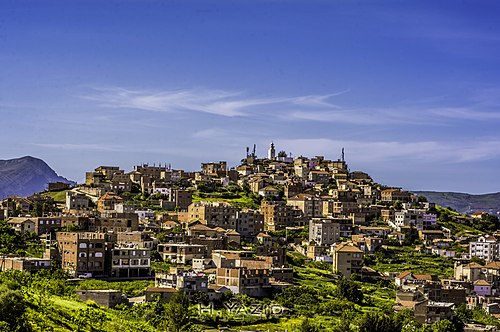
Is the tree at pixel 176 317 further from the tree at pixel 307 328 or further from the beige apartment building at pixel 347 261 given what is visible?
the beige apartment building at pixel 347 261

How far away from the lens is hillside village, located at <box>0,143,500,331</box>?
174ft

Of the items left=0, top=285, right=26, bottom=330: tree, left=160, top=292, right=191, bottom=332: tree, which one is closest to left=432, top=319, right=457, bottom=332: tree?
left=160, top=292, right=191, bottom=332: tree

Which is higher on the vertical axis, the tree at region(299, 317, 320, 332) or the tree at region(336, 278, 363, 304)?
the tree at region(336, 278, 363, 304)

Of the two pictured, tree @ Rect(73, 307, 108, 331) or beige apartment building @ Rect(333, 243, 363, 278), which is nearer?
tree @ Rect(73, 307, 108, 331)

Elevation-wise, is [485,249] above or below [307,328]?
above

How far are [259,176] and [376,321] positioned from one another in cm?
5870

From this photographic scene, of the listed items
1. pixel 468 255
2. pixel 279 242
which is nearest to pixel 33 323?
pixel 279 242

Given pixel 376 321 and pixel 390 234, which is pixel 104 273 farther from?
pixel 390 234

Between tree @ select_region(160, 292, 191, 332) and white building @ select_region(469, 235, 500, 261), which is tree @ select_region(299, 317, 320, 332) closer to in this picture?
tree @ select_region(160, 292, 191, 332)

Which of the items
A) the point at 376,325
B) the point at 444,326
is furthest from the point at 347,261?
the point at 376,325

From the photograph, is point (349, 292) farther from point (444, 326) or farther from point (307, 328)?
point (307, 328)

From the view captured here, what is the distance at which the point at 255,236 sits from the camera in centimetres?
7431

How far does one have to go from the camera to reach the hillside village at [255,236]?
5294 cm

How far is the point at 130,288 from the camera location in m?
49.2
